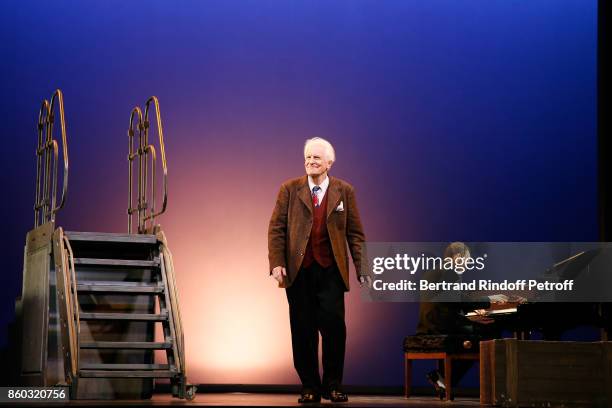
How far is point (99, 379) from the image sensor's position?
6.23 meters

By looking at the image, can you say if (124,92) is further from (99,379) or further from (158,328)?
(99,379)

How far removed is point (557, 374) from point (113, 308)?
2.78 meters

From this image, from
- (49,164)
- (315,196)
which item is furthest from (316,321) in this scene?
(49,164)

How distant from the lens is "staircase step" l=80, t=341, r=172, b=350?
5.83 m

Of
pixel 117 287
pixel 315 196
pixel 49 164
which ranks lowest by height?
pixel 117 287

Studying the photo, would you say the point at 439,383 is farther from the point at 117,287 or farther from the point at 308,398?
the point at 117,287

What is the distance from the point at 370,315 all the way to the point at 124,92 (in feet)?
8.94

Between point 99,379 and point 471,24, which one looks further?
point 471,24

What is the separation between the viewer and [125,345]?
5934 mm

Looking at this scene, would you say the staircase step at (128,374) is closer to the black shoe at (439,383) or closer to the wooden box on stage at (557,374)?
the wooden box on stage at (557,374)

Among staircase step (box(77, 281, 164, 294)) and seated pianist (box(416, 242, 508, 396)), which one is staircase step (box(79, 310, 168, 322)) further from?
seated pianist (box(416, 242, 508, 396))

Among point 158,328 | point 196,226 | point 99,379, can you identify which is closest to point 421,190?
point 196,226

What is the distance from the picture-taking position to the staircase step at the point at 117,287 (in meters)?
6.17

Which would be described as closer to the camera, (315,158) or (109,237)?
(315,158)
